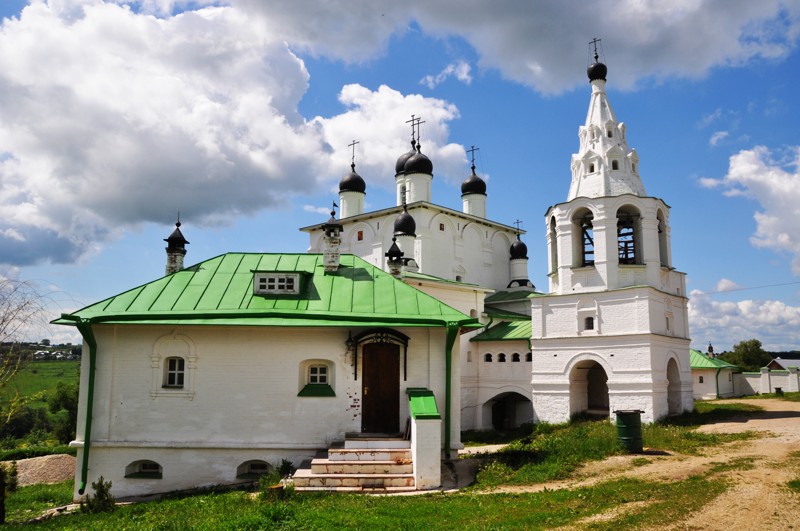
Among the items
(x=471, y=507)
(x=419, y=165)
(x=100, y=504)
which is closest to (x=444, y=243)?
(x=419, y=165)

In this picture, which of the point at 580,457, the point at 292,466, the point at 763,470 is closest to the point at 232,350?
the point at 292,466

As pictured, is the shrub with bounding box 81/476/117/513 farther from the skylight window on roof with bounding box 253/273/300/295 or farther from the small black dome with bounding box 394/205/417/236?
the small black dome with bounding box 394/205/417/236

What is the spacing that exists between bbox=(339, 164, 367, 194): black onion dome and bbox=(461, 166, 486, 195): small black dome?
18.8 feet

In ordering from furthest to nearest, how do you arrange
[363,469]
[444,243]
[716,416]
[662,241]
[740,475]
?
[444,243], [662,241], [716,416], [363,469], [740,475]

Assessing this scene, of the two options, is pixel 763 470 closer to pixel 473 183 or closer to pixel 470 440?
pixel 470 440

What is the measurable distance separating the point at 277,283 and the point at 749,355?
52.2 m

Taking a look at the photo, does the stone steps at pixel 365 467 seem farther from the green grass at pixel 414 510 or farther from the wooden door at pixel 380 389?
the wooden door at pixel 380 389

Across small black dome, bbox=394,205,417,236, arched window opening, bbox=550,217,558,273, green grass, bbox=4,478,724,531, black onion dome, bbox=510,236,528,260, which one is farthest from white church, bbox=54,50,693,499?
black onion dome, bbox=510,236,528,260

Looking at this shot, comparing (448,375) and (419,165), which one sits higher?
(419,165)

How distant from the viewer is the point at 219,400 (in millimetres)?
13492

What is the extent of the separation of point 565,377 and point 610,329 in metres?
2.31

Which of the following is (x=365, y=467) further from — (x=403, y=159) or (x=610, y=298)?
(x=403, y=159)

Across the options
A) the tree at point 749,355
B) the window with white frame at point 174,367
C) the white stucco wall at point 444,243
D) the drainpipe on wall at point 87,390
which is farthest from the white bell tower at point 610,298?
the tree at point 749,355

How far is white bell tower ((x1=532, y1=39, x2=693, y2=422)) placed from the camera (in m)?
19.8
